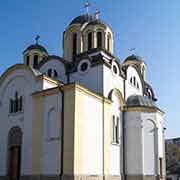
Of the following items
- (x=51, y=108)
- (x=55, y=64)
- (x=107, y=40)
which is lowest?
(x=51, y=108)

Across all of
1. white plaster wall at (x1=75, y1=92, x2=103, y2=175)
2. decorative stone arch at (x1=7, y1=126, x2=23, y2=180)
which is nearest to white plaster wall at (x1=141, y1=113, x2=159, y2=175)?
white plaster wall at (x1=75, y1=92, x2=103, y2=175)

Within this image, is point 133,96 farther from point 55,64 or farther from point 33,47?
point 33,47

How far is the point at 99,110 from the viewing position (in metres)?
19.7

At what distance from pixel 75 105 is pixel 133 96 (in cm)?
772

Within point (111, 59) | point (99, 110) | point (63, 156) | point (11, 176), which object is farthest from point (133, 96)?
point (11, 176)

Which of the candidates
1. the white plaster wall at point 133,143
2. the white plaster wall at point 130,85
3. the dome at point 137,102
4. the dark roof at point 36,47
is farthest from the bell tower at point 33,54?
the white plaster wall at point 133,143

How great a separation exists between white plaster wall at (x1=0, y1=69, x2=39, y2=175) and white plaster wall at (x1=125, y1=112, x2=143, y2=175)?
23.7ft

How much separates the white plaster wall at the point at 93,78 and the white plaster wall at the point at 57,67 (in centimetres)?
144

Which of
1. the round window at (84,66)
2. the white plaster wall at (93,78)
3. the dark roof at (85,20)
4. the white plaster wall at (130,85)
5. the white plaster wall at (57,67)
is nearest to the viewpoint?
the white plaster wall at (93,78)

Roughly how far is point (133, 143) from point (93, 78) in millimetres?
5448

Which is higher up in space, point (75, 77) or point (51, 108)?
point (75, 77)

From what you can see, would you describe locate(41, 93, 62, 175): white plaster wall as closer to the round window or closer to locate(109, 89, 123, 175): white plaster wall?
locate(109, 89, 123, 175): white plaster wall

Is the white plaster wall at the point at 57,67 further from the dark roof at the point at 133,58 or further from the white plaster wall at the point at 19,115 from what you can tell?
the dark roof at the point at 133,58

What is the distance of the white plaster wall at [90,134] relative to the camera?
17609 mm
